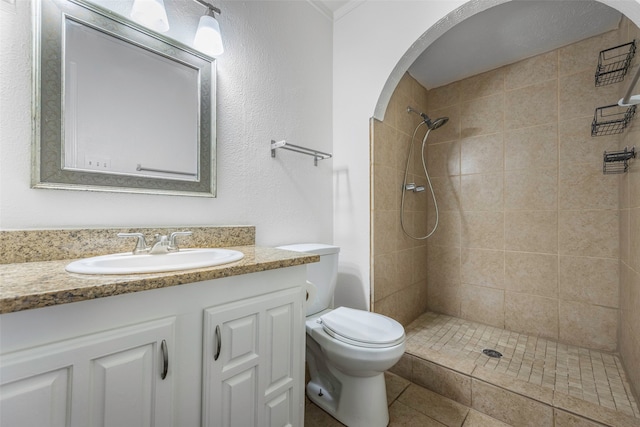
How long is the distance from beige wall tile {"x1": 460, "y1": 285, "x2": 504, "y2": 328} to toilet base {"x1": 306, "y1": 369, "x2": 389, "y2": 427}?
1.34 m

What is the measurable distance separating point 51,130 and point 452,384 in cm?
223

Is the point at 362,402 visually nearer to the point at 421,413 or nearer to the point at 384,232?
the point at 421,413

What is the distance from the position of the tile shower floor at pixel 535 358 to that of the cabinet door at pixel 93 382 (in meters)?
1.52

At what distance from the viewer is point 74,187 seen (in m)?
1.04

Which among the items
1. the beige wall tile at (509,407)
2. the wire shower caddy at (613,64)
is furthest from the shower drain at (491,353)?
the wire shower caddy at (613,64)

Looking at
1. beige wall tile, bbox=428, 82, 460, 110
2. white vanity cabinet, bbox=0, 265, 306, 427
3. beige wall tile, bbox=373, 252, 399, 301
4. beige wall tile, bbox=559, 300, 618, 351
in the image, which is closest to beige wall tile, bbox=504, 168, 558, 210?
beige wall tile, bbox=559, 300, 618, 351

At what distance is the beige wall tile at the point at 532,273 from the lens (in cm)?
203

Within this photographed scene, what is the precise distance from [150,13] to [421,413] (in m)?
2.26

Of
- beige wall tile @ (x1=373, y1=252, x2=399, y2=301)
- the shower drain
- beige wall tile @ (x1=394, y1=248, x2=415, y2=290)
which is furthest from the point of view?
beige wall tile @ (x1=394, y1=248, x2=415, y2=290)

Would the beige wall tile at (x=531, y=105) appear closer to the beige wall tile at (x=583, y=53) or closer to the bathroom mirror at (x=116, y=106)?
the beige wall tile at (x=583, y=53)

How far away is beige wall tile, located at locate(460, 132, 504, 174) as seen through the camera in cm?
226

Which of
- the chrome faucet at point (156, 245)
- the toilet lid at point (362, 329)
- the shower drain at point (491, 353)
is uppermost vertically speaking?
the chrome faucet at point (156, 245)

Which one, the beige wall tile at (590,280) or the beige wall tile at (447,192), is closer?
the beige wall tile at (590,280)

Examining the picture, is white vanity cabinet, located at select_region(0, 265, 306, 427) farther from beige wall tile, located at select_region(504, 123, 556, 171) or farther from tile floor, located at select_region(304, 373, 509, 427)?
beige wall tile, located at select_region(504, 123, 556, 171)
